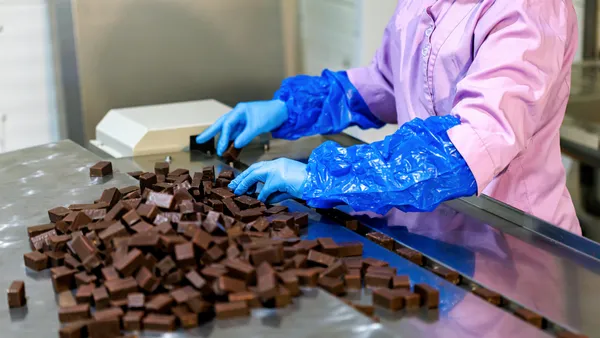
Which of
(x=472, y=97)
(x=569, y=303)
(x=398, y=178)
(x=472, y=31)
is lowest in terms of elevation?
(x=569, y=303)

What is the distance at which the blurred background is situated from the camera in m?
2.66

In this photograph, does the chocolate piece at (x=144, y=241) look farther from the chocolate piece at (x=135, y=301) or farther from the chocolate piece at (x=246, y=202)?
the chocolate piece at (x=246, y=202)

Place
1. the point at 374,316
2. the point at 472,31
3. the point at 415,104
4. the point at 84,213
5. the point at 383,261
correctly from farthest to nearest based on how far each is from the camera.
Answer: the point at 415,104
the point at 472,31
the point at 84,213
the point at 383,261
the point at 374,316

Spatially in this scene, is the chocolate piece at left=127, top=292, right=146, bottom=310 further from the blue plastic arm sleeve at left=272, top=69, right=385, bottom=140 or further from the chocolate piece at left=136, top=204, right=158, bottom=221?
the blue plastic arm sleeve at left=272, top=69, right=385, bottom=140

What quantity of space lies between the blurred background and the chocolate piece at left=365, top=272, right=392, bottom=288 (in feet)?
5.26

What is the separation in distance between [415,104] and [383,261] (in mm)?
593

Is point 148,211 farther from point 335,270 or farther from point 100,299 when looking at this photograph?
point 335,270

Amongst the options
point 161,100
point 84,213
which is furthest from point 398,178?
point 161,100

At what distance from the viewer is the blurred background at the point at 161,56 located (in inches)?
105

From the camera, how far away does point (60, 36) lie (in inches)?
104

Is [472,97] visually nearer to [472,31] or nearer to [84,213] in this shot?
[472,31]

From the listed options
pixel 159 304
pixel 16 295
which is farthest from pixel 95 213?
pixel 159 304

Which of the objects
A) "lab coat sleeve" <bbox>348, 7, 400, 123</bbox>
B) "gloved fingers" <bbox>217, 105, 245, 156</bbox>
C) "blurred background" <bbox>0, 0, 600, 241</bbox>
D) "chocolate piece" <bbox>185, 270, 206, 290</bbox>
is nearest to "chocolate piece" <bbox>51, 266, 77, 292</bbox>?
"chocolate piece" <bbox>185, 270, 206, 290</bbox>

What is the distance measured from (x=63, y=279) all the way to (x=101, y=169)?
580 mm
